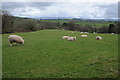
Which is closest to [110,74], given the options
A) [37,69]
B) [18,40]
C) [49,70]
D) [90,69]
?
[90,69]

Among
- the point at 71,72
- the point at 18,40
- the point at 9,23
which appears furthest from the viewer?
the point at 9,23

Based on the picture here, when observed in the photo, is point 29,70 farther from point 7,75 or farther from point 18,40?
point 18,40

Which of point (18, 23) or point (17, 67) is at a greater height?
point (18, 23)

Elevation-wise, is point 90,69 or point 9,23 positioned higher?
point 9,23

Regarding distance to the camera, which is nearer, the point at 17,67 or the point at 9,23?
the point at 17,67

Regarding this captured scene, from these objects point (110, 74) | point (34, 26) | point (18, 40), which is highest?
point (34, 26)

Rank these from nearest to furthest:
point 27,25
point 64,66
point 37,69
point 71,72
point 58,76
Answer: point 58,76 < point 71,72 < point 37,69 < point 64,66 < point 27,25

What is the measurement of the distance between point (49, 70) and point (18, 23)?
2217 inches

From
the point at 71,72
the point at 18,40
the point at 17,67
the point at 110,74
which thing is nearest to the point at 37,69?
the point at 17,67

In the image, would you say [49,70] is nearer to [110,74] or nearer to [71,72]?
[71,72]

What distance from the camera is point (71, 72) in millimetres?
7484

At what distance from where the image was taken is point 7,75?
693 cm

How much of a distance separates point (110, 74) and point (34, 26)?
178 feet

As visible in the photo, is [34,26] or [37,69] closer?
[37,69]
